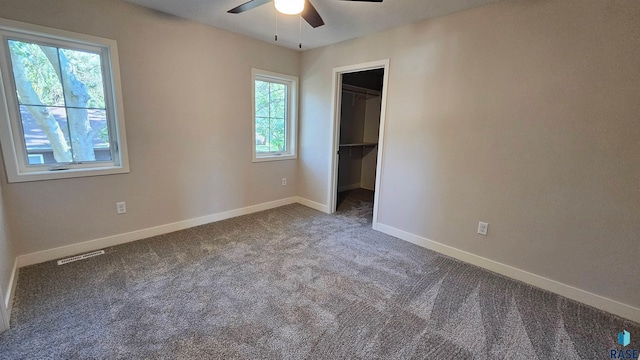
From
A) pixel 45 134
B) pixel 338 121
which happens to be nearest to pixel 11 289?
pixel 45 134

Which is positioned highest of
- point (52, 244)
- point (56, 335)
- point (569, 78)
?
point (569, 78)

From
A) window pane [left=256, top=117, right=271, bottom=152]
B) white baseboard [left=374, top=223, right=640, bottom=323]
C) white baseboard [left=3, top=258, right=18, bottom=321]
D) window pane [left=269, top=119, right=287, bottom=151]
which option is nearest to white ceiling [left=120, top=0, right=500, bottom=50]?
window pane [left=256, top=117, right=271, bottom=152]

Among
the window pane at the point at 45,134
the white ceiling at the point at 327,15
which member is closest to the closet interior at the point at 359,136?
the white ceiling at the point at 327,15

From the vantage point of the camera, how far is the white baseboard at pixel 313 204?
160 inches

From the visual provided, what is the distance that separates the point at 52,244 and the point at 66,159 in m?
0.78

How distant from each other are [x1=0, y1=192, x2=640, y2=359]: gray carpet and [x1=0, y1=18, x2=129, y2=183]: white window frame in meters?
0.81

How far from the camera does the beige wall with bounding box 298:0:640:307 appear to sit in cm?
187

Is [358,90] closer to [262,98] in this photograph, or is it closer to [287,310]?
[262,98]

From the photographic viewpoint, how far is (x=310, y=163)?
419 cm

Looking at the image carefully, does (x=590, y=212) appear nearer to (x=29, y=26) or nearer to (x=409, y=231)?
(x=409, y=231)

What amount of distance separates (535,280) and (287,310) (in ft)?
6.96

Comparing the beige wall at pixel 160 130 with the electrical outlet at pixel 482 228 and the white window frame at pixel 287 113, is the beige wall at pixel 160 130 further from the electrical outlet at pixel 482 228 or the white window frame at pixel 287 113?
the electrical outlet at pixel 482 228

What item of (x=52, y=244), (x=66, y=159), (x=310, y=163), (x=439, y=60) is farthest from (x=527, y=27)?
(x=52, y=244)

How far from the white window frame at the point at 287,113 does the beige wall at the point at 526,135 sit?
1.31 m
